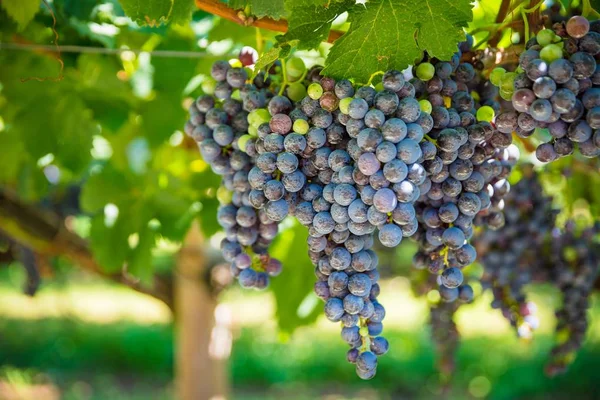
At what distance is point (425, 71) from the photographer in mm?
975

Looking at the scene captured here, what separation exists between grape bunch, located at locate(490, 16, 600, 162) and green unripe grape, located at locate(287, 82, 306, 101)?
338 millimetres

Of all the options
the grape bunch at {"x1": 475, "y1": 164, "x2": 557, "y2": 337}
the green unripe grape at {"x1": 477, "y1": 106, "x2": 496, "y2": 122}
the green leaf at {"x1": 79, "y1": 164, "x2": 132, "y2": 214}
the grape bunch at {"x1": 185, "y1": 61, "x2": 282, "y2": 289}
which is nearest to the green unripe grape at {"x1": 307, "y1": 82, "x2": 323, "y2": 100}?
the grape bunch at {"x1": 185, "y1": 61, "x2": 282, "y2": 289}

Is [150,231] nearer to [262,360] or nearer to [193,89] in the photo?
[193,89]

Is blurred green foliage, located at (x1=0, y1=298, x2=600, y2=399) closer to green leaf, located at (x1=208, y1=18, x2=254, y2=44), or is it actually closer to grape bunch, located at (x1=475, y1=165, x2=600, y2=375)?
grape bunch, located at (x1=475, y1=165, x2=600, y2=375)

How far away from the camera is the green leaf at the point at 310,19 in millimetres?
961

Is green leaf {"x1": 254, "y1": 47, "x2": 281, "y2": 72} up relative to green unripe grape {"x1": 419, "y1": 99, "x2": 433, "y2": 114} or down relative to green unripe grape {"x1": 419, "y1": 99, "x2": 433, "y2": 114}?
up

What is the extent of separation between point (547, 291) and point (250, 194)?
27.0ft

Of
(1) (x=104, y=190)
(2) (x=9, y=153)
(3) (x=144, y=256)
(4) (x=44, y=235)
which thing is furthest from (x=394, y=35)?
(4) (x=44, y=235)

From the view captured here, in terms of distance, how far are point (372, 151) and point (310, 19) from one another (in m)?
0.25

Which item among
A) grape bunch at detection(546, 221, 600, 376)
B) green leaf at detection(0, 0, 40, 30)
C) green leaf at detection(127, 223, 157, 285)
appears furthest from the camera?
green leaf at detection(127, 223, 157, 285)

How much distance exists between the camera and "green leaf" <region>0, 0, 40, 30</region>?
1.33 metres

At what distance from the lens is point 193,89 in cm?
186

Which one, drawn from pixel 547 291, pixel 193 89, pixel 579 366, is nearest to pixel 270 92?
pixel 193 89

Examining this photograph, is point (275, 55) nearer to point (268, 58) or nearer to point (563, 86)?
point (268, 58)
